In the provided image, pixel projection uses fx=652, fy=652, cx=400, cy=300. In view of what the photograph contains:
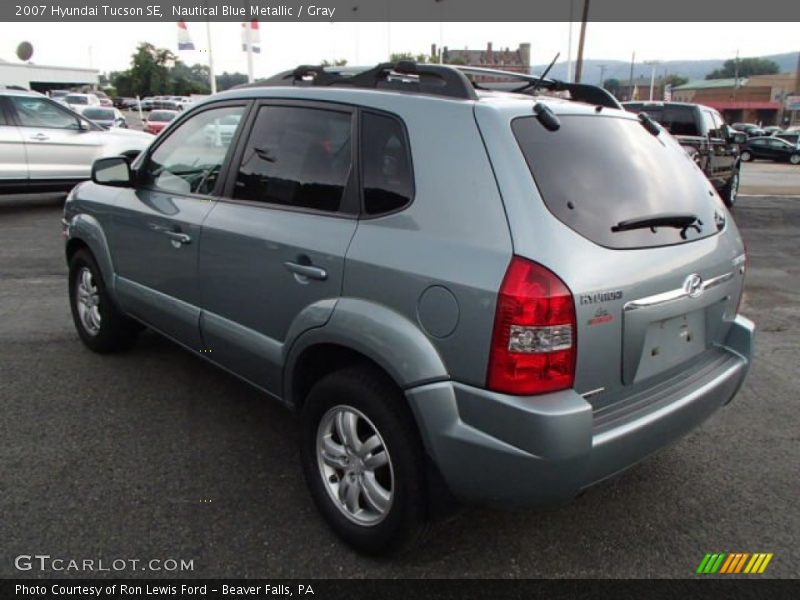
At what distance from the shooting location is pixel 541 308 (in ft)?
6.68

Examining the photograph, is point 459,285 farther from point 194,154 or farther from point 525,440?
point 194,154


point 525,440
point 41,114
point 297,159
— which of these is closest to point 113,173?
point 297,159

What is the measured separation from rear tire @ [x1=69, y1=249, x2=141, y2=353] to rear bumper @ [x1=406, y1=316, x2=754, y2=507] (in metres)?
2.88

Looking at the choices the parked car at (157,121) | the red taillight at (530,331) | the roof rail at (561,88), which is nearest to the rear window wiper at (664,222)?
the red taillight at (530,331)

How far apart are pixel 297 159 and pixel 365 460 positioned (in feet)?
4.38

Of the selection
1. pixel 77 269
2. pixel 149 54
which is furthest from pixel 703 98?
pixel 77 269

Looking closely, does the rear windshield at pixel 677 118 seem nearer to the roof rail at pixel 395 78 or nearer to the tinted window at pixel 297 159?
the roof rail at pixel 395 78

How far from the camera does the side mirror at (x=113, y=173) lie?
3.87 metres

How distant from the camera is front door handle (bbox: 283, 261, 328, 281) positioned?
256 cm

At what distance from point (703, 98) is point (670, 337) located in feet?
348

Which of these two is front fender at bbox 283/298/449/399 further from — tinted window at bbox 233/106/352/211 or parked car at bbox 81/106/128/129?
parked car at bbox 81/106/128/129
